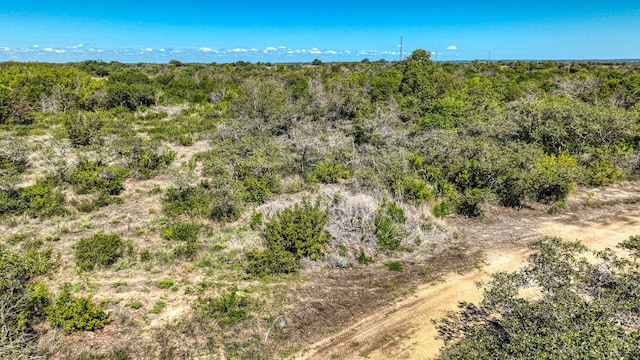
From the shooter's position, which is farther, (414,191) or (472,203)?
(472,203)

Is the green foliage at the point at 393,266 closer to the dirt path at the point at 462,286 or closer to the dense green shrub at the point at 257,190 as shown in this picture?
the dirt path at the point at 462,286

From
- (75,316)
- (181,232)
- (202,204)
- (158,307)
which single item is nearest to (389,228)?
(181,232)

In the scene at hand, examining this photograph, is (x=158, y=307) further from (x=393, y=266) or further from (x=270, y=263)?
(x=393, y=266)

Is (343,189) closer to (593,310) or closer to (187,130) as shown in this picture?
(593,310)

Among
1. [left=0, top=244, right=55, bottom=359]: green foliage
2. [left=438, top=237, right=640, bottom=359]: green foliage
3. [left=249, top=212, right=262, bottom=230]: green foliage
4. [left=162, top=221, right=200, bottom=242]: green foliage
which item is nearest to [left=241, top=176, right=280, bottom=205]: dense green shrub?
[left=249, top=212, right=262, bottom=230]: green foliage

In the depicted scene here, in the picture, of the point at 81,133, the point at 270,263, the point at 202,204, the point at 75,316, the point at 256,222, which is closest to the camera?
the point at 75,316

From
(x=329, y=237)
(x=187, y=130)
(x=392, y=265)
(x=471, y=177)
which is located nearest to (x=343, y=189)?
(x=329, y=237)

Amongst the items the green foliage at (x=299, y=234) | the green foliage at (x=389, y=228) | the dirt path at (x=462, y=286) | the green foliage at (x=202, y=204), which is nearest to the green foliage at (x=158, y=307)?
the green foliage at (x=299, y=234)

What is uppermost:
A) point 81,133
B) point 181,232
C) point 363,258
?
point 81,133
